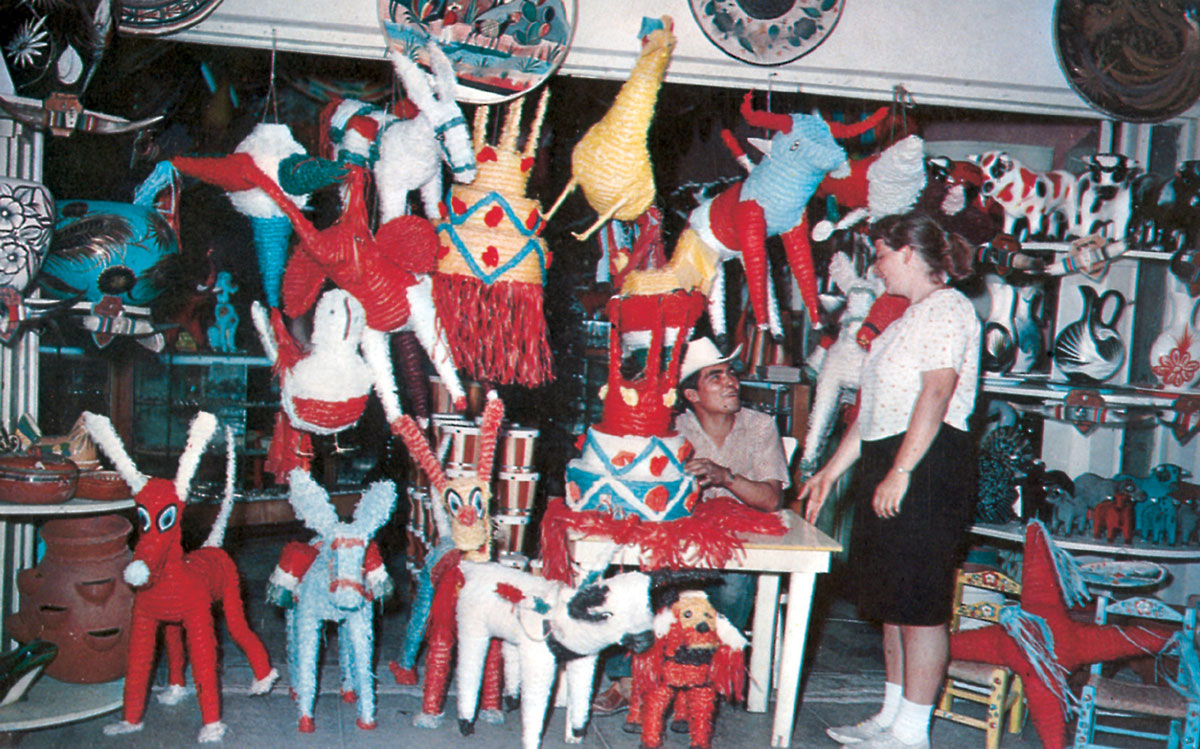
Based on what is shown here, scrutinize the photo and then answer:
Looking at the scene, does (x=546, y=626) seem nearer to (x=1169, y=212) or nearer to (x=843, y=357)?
(x=843, y=357)

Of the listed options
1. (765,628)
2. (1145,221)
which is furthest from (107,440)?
(1145,221)

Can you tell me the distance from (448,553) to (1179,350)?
2.57 metres

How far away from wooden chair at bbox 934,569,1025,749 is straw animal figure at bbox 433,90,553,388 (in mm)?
1533

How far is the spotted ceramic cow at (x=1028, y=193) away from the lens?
10.8 ft

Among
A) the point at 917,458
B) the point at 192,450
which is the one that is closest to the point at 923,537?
the point at 917,458

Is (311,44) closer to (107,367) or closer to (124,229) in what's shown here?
(124,229)

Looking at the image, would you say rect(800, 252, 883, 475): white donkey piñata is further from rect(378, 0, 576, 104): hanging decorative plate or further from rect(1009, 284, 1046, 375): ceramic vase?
rect(378, 0, 576, 104): hanging decorative plate

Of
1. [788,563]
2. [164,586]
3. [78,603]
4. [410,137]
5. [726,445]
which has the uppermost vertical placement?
[410,137]

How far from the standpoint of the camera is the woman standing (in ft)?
7.78

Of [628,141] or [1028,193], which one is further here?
[1028,193]

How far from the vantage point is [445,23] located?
2.66 m

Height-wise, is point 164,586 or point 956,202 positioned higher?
point 956,202

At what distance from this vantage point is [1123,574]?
10.0ft

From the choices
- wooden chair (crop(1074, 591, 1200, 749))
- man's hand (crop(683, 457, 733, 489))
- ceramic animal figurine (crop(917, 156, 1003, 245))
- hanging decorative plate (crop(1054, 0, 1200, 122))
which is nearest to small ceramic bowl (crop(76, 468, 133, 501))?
man's hand (crop(683, 457, 733, 489))
